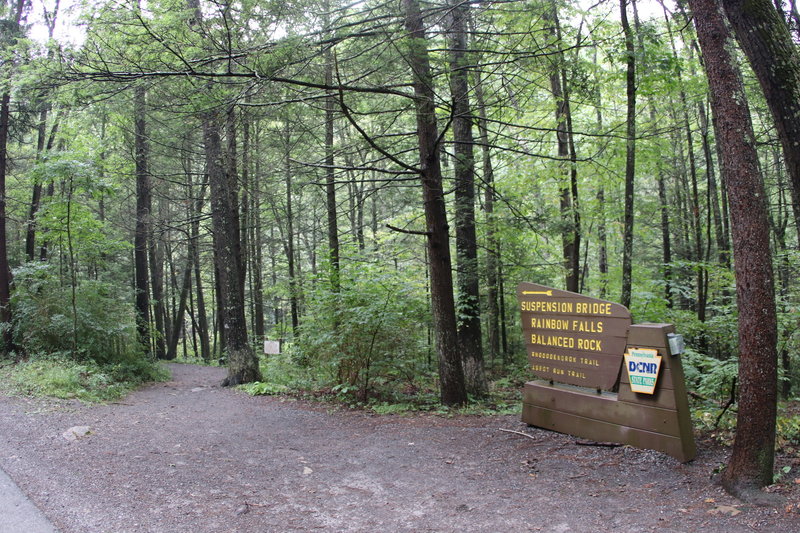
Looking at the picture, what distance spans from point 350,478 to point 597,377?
3.23 metres

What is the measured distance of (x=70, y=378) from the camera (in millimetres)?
9023

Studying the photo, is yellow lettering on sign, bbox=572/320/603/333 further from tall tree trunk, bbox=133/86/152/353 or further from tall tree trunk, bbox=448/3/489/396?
tall tree trunk, bbox=133/86/152/353

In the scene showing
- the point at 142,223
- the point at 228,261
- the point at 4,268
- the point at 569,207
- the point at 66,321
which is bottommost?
the point at 66,321

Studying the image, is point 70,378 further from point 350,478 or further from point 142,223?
point 142,223

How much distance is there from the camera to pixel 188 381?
1315 centimetres

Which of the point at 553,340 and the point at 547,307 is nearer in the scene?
the point at 553,340

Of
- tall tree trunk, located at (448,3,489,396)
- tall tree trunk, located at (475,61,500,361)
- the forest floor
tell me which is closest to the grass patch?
the forest floor

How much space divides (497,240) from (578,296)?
18.5 feet

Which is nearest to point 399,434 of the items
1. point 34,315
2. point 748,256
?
point 748,256

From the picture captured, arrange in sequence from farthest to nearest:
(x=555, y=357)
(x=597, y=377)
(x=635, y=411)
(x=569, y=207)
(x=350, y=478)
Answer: (x=569, y=207), (x=555, y=357), (x=597, y=377), (x=635, y=411), (x=350, y=478)

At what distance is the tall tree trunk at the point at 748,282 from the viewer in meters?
4.00

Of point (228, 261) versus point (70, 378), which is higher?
point (228, 261)

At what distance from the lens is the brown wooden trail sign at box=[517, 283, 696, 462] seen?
5.29 meters

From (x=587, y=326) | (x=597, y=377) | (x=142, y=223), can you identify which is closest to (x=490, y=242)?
(x=587, y=326)
